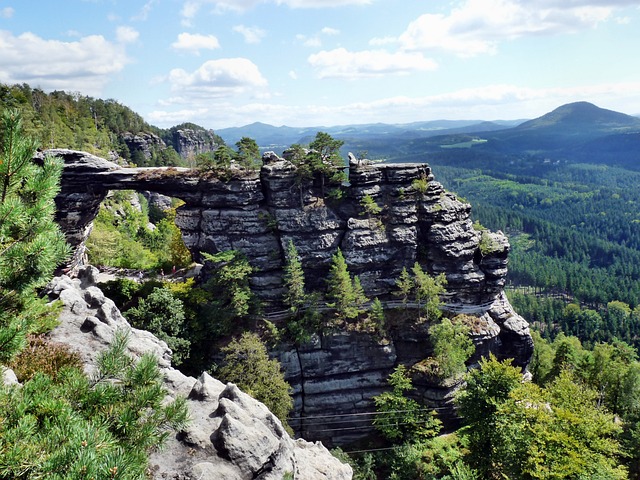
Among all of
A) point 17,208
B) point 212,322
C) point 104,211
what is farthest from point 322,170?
point 104,211

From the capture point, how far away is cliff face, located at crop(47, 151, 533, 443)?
40.4 metres

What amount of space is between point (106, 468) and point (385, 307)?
38.6m

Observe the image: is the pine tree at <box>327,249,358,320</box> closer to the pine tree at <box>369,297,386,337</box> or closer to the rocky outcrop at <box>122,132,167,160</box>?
the pine tree at <box>369,297,386,337</box>

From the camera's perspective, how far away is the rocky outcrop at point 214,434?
52.7 ft

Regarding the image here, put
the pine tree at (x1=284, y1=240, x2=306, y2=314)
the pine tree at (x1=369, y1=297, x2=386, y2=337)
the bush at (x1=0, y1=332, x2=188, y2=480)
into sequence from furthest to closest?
the pine tree at (x1=369, y1=297, x2=386, y2=337) → the pine tree at (x1=284, y1=240, x2=306, y2=314) → the bush at (x1=0, y1=332, x2=188, y2=480)

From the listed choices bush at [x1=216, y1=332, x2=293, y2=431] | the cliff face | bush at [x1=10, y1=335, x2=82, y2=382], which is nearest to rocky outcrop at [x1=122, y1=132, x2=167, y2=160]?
the cliff face

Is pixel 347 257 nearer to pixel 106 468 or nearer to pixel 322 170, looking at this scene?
pixel 322 170

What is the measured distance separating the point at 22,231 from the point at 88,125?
88376 mm

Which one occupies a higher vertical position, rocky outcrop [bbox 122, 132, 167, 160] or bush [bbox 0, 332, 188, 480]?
rocky outcrop [bbox 122, 132, 167, 160]

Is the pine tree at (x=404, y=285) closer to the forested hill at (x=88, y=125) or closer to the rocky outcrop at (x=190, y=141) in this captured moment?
the forested hill at (x=88, y=125)

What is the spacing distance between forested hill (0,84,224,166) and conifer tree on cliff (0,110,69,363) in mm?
54243

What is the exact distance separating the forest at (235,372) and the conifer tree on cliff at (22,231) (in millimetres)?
28

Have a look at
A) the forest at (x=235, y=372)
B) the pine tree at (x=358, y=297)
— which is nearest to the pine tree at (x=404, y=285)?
the forest at (x=235, y=372)

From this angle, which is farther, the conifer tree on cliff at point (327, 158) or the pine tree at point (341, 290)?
the conifer tree on cliff at point (327, 158)
